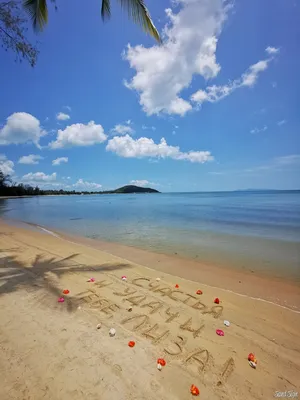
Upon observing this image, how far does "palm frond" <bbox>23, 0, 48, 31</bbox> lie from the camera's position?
23.6ft

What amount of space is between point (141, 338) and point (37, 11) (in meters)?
10.9

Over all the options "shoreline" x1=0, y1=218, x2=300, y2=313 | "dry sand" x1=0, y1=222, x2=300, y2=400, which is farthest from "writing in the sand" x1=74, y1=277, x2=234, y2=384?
"shoreline" x1=0, y1=218, x2=300, y2=313

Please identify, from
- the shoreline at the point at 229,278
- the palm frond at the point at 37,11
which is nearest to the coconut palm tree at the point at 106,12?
the palm frond at the point at 37,11

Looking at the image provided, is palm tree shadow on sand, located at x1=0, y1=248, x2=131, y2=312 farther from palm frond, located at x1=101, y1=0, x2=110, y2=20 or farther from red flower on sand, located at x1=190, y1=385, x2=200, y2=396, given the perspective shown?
palm frond, located at x1=101, y1=0, x2=110, y2=20

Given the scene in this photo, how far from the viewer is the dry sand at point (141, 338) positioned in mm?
2221

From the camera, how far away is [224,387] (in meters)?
2.24

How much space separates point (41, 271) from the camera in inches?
214

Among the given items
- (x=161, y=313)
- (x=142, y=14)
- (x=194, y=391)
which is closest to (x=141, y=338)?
(x=161, y=313)

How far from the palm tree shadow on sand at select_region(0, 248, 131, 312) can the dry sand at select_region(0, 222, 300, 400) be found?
4cm

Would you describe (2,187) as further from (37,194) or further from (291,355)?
(291,355)

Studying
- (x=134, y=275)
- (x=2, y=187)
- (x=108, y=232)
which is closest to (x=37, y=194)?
(x=2, y=187)

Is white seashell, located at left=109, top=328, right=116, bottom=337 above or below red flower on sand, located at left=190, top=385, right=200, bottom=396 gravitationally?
above

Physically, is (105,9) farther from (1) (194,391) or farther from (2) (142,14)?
(1) (194,391)

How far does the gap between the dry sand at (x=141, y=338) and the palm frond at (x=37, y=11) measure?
883 centimetres
